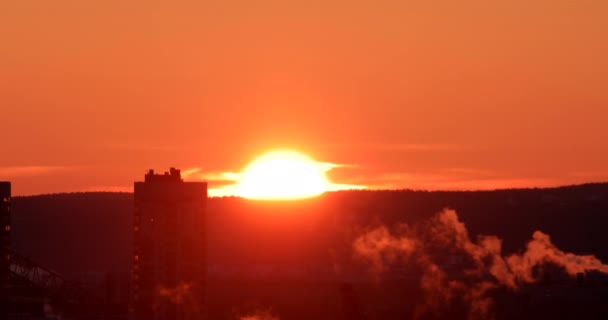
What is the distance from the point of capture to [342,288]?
606ft

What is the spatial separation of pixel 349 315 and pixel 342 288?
181 inches

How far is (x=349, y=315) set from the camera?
18825 centimetres
